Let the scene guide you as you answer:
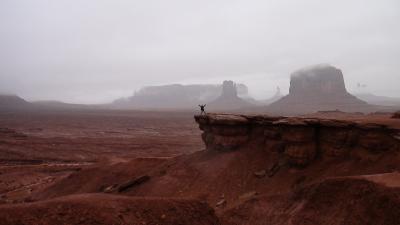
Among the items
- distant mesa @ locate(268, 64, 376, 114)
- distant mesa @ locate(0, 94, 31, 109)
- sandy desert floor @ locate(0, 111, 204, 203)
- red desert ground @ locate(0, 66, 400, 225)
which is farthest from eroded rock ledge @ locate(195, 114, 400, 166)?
distant mesa @ locate(0, 94, 31, 109)

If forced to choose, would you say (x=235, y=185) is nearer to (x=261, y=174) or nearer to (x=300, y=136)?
(x=261, y=174)

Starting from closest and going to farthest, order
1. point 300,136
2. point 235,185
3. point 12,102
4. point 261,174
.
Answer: point 300,136
point 261,174
point 235,185
point 12,102

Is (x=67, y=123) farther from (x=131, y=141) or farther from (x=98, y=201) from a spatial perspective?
(x=98, y=201)

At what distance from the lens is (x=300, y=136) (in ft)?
65.3

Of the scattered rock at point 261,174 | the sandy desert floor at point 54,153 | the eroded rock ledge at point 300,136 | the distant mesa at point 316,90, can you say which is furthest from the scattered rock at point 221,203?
the distant mesa at point 316,90

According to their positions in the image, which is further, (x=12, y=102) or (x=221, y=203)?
(x=12, y=102)

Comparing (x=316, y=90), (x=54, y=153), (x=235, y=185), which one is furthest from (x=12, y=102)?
(x=235, y=185)

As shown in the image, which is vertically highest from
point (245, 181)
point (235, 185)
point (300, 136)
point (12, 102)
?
point (12, 102)

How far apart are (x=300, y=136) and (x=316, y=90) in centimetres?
12790

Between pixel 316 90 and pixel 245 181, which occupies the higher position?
pixel 316 90

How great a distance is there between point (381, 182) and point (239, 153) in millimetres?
10752

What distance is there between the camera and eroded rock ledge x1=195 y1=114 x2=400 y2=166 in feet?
58.1

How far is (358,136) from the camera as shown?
18250 millimetres

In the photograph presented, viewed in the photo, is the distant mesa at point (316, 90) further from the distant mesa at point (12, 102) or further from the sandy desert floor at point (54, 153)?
the distant mesa at point (12, 102)
